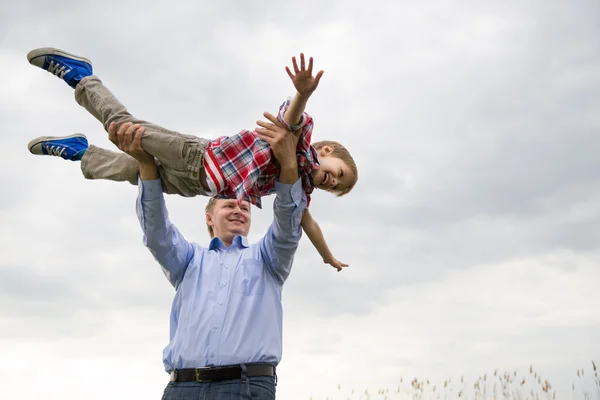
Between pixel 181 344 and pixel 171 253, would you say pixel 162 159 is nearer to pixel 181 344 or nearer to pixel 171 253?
pixel 171 253

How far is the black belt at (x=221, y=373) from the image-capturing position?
11.7ft

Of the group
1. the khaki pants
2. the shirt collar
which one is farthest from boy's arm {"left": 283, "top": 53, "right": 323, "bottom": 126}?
the shirt collar

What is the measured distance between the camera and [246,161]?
3574 mm

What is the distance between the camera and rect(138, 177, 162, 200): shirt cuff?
375 cm

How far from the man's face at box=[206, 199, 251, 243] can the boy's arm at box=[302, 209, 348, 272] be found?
673mm

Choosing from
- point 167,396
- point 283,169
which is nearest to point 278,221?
point 283,169

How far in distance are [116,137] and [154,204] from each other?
1.74ft

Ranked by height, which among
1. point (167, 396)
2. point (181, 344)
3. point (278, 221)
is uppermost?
point (278, 221)

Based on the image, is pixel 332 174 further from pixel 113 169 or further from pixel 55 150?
pixel 55 150

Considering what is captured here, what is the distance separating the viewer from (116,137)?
349cm

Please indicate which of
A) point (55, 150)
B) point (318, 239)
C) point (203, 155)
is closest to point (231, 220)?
point (318, 239)

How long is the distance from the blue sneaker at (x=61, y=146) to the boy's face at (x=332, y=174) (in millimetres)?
1484

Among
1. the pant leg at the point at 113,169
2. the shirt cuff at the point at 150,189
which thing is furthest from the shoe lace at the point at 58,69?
the shirt cuff at the point at 150,189

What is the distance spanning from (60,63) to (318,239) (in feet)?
6.34
